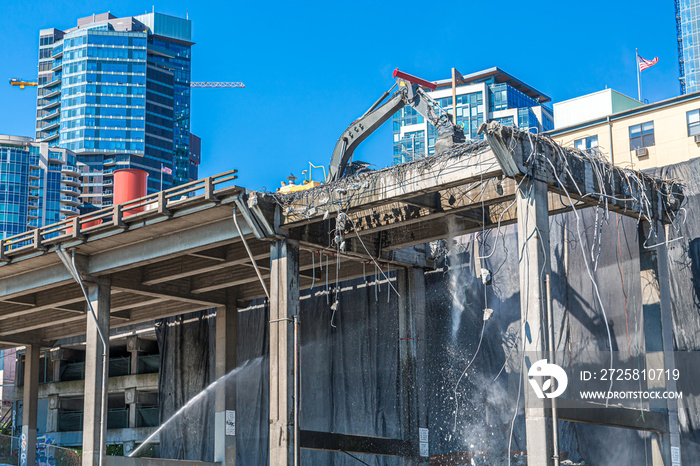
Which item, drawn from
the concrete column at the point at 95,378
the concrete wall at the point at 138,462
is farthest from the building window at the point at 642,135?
the concrete wall at the point at 138,462

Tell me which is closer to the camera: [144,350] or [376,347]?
[376,347]

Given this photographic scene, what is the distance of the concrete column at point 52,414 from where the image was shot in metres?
63.2

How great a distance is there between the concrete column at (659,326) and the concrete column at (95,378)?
2305 centimetres

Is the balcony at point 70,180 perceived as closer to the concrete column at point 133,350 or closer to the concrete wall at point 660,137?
the concrete column at point 133,350

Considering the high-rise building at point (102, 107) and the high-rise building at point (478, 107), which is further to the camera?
the high-rise building at point (102, 107)

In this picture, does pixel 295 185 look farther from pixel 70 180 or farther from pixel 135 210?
pixel 70 180

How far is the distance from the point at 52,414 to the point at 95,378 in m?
28.9

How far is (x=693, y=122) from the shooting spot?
34.0 metres

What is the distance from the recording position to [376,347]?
38.3 meters

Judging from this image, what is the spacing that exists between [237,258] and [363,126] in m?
7.81

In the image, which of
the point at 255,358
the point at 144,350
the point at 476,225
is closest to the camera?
the point at 476,225

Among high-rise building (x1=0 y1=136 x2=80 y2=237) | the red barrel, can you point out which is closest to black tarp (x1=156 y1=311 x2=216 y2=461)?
the red barrel

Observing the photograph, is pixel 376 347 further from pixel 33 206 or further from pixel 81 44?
pixel 81 44

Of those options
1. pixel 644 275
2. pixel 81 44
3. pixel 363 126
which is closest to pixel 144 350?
pixel 363 126
